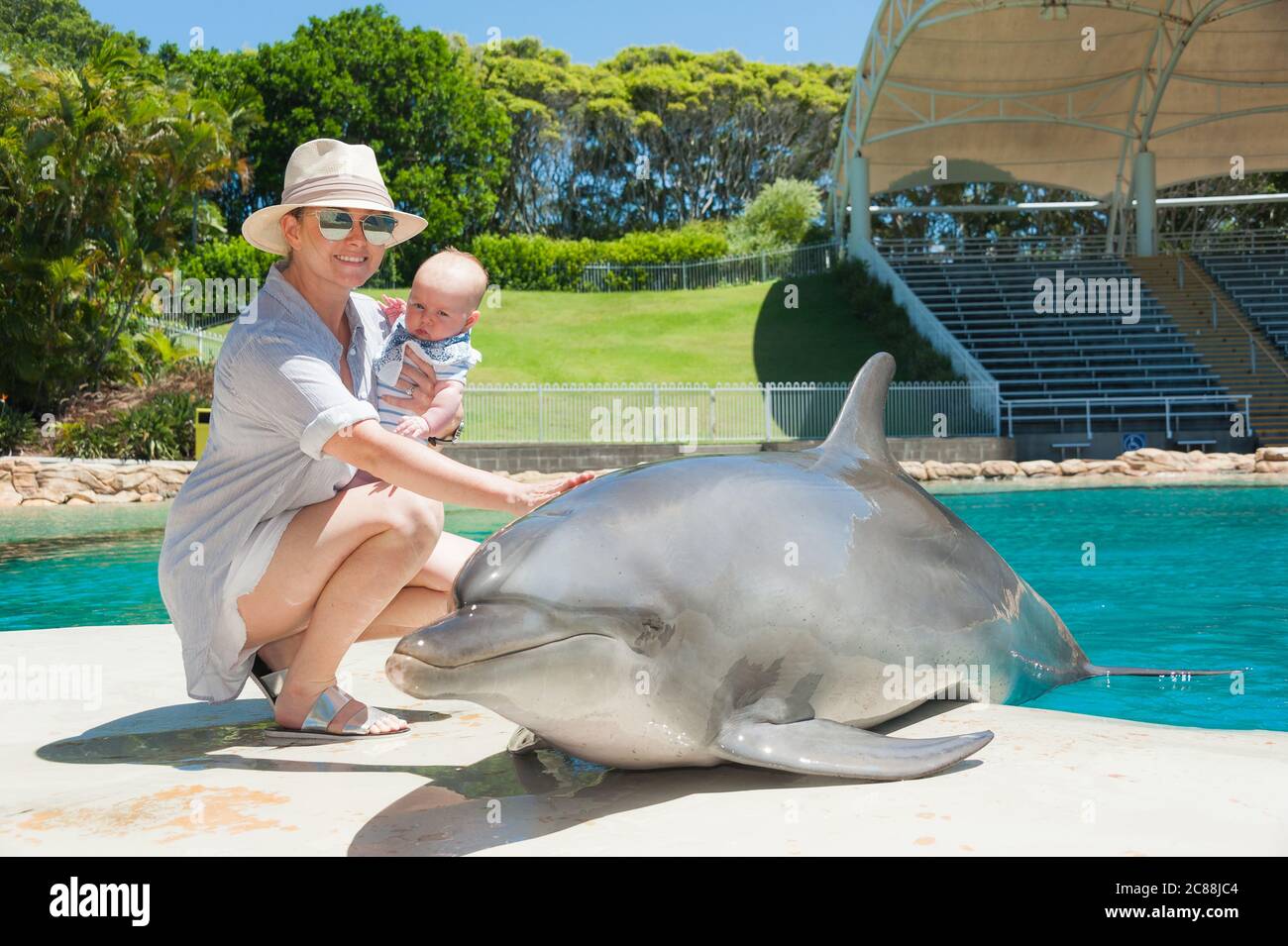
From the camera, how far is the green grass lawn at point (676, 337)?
3058cm

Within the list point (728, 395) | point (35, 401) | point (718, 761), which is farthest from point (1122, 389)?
point (718, 761)

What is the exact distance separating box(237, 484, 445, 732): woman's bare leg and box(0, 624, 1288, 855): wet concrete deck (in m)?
0.41

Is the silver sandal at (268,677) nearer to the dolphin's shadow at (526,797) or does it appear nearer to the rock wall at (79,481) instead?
the dolphin's shadow at (526,797)

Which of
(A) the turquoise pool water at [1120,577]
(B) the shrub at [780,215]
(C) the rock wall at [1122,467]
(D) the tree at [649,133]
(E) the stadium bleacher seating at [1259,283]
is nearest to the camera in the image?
(A) the turquoise pool water at [1120,577]

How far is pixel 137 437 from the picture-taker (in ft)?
68.0

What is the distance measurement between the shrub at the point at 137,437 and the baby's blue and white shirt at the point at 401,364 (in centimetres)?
1806

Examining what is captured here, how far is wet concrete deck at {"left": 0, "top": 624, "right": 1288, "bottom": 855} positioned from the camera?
252cm

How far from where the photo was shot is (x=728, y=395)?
2631 centimetres

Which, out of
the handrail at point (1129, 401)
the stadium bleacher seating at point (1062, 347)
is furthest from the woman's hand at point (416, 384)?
the handrail at point (1129, 401)

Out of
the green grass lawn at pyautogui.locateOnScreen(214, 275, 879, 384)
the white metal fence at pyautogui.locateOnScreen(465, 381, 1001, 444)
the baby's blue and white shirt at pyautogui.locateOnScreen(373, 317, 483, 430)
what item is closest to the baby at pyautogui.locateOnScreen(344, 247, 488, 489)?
the baby's blue and white shirt at pyautogui.locateOnScreen(373, 317, 483, 430)

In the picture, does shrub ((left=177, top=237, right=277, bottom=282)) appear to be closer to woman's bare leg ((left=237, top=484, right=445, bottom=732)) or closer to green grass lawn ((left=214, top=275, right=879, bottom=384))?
green grass lawn ((left=214, top=275, right=879, bottom=384))

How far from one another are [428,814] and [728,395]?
23.8m

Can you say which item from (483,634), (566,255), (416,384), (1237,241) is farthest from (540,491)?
(1237,241)
